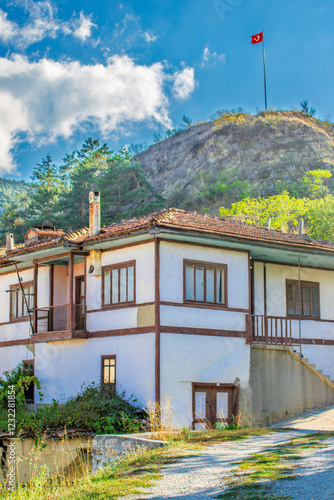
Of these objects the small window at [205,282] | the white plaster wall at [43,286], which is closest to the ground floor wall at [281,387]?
the small window at [205,282]

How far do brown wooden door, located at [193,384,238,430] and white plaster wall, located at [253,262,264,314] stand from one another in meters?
3.20

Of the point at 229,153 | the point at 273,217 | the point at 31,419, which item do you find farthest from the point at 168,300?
the point at 229,153

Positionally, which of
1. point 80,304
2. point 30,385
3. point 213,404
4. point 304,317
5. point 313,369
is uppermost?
point 80,304

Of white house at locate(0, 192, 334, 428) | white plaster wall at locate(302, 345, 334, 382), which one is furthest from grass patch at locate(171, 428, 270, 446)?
white plaster wall at locate(302, 345, 334, 382)

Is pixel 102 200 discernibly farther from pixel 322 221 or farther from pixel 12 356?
pixel 12 356

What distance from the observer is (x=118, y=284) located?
19.0 meters

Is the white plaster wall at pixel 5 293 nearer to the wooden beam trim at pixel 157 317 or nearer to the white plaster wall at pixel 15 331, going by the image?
the white plaster wall at pixel 15 331

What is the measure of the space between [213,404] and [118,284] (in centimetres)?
450

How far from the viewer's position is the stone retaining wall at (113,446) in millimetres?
13272

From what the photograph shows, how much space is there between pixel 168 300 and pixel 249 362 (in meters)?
3.52

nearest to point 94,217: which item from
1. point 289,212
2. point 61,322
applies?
point 61,322

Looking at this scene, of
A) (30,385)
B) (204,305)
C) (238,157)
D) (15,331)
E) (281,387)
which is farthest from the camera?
(238,157)

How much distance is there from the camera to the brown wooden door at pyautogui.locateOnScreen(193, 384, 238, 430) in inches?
696

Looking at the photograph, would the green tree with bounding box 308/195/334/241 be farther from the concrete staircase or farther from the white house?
the concrete staircase
